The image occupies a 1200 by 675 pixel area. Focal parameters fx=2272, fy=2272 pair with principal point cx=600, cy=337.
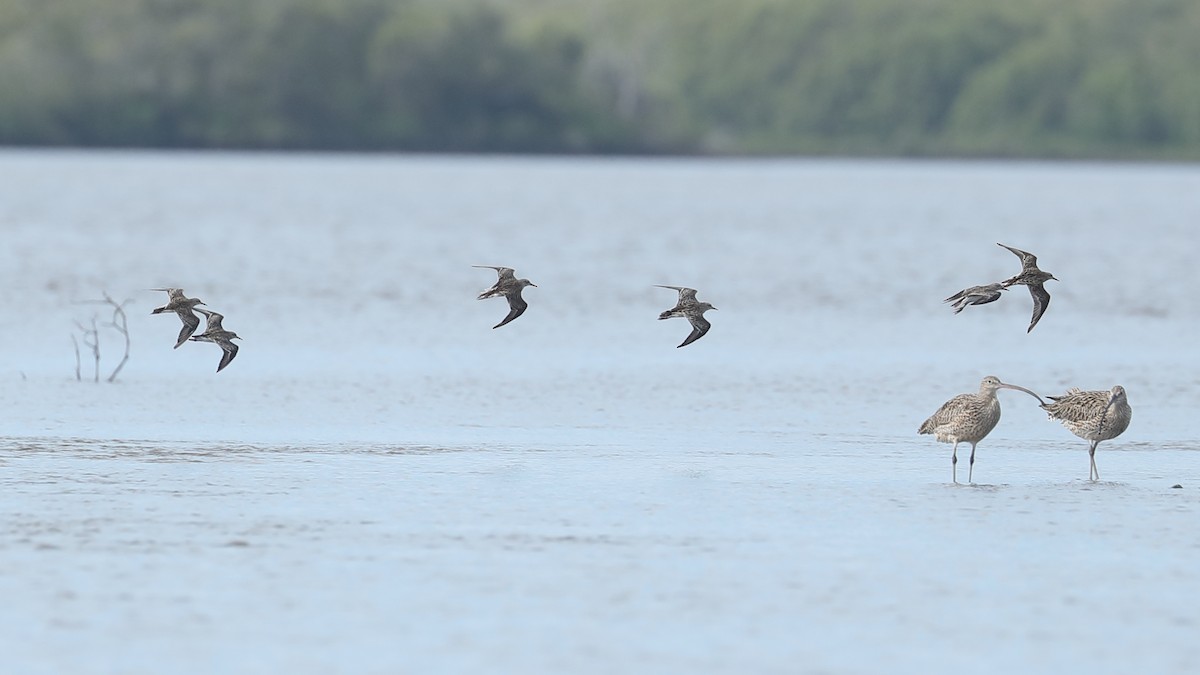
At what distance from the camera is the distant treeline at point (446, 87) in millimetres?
152875

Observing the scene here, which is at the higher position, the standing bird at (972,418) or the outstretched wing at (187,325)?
the outstretched wing at (187,325)

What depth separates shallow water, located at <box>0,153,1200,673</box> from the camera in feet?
35.0

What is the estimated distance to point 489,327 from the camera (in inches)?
1100

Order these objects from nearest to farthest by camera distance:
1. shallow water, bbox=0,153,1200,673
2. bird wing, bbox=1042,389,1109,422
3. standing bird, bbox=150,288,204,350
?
shallow water, bbox=0,153,1200,673 < standing bird, bbox=150,288,204,350 < bird wing, bbox=1042,389,1109,422

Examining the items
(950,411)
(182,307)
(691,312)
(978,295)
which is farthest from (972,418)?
(182,307)

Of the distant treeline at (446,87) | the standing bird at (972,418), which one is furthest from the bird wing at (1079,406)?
the distant treeline at (446,87)

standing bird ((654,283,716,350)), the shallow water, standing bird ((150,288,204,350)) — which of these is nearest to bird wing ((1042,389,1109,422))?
the shallow water

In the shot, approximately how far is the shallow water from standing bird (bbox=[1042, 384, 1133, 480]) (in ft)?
1.10

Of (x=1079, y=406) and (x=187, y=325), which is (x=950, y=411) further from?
(x=187, y=325)

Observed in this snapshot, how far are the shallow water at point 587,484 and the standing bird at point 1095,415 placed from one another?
1.10 feet

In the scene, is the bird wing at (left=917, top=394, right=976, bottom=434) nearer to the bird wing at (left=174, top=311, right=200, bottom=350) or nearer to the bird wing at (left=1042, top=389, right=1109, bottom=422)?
the bird wing at (left=1042, top=389, right=1109, bottom=422)

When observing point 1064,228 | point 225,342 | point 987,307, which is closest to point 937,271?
point 987,307

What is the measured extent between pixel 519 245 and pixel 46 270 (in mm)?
16209

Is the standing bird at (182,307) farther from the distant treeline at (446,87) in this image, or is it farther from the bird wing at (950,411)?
the distant treeline at (446,87)
